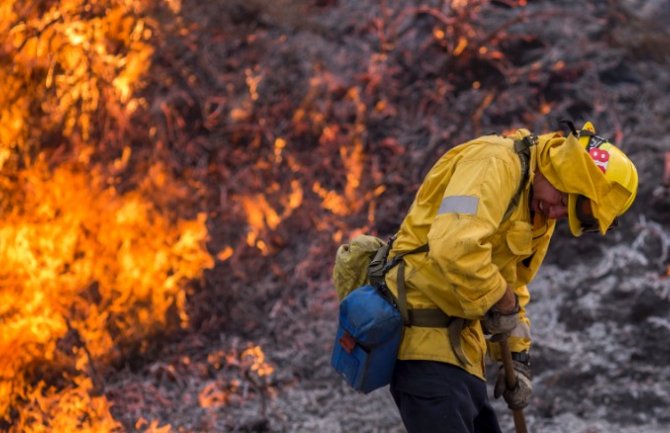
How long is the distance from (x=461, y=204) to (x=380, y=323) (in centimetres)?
56

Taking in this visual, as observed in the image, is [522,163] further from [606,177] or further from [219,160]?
[219,160]

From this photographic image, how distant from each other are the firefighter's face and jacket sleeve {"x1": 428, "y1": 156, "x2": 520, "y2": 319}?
0.44 feet

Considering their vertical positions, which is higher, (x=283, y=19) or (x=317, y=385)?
(x=283, y=19)

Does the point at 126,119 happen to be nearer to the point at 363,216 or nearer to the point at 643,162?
the point at 363,216

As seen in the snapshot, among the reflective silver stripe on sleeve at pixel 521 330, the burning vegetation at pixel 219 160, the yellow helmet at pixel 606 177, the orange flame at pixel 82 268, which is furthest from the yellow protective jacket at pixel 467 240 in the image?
the orange flame at pixel 82 268

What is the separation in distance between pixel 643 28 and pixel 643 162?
92.8 inches

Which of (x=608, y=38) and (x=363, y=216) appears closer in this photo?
(x=363, y=216)

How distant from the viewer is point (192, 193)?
7.09 m

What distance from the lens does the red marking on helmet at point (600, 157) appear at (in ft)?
9.84

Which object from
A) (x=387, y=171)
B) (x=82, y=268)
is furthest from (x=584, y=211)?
(x=387, y=171)

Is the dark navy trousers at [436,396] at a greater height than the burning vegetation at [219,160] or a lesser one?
greater

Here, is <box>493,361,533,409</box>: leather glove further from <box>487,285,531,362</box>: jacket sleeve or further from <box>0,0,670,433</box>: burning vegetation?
<box>0,0,670,433</box>: burning vegetation

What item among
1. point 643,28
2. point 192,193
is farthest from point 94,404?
point 643,28

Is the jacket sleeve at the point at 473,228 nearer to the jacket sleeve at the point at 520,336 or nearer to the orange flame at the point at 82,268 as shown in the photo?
the jacket sleeve at the point at 520,336
